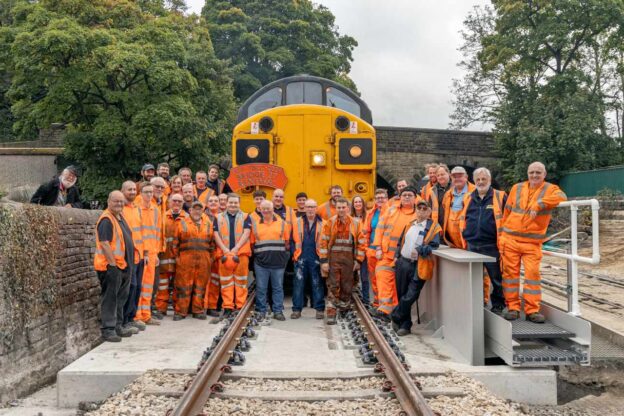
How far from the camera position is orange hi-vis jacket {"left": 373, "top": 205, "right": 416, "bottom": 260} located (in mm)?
7727

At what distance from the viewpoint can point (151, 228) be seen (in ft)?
25.8

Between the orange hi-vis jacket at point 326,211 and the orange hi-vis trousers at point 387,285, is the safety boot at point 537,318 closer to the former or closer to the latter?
the orange hi-vis trousers at point 387,285

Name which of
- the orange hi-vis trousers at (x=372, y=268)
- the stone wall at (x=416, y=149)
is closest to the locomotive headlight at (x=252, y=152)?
the orange hi-vis trousers at (x=372, y=268)

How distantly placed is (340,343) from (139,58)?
13783mm

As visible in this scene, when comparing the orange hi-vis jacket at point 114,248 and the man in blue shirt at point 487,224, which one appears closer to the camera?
the man in blue shirt at point 487,224

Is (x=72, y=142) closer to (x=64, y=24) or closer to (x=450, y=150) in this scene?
(x=64, y=24)

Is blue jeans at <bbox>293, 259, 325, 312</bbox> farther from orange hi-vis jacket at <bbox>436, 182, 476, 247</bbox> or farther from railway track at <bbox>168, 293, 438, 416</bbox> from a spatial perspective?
railway track at <bbox>168, 293, 438, 416</bbox>

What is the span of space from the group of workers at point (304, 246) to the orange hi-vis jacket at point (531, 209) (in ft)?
0.04

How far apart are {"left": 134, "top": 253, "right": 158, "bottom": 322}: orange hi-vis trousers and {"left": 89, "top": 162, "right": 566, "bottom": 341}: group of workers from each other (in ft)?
0.04

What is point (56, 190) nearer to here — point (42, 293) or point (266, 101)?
point (42, 293)

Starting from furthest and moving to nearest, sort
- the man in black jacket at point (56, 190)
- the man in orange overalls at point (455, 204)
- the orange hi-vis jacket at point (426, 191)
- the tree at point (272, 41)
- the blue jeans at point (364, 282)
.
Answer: the tree at point (272, 41), the blue jeans at point (364, 282), the orange hi-vis jacket at point (426, 191), the man in black jacket at point (56, 190), the man in orange overalls at point (455, 204)

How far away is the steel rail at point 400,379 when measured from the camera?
14.5ft

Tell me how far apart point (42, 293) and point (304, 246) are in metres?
3.46

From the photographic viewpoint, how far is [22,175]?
2292 cm
